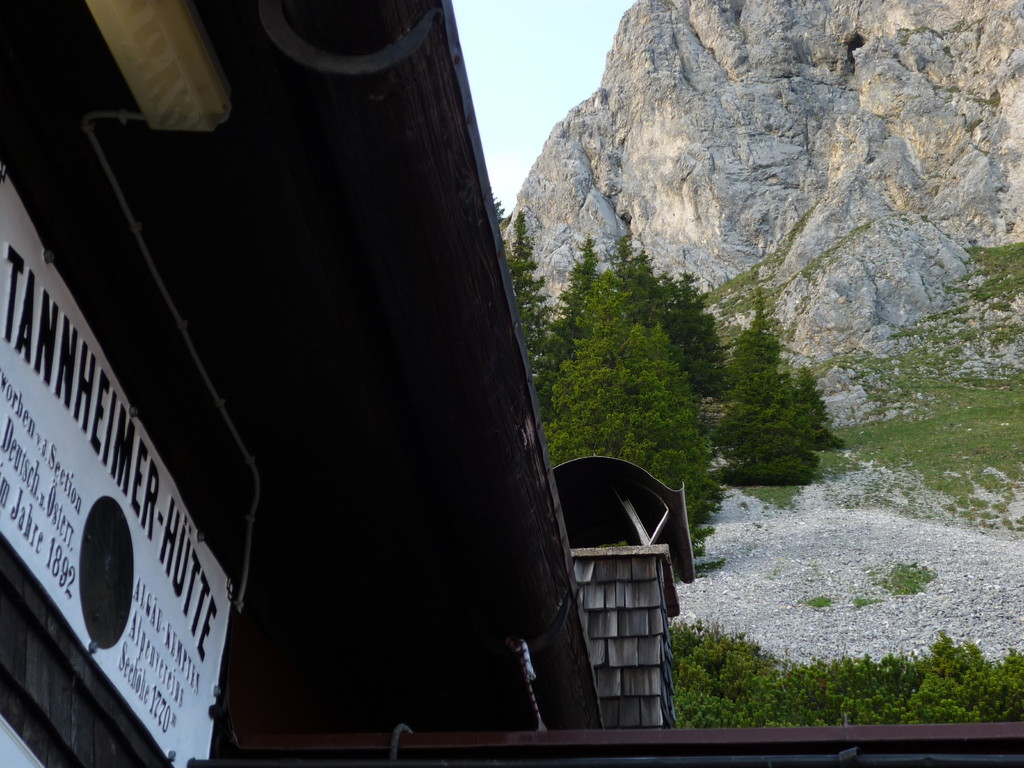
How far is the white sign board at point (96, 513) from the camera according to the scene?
1236 mm

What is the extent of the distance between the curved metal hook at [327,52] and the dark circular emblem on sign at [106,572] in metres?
0.71

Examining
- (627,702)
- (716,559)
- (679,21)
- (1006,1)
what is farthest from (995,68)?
(627,702)

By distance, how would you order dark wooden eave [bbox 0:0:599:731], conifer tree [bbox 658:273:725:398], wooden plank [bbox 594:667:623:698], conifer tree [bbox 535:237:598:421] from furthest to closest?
conifer tree [bbox 658:273:725:398], conifer tree [bbox 535:237:598:421], wooden plank [bbox 594:667:623:698], dark wooden eave [bbox 0:0:599:731]

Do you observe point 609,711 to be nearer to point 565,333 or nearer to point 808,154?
point 565,333

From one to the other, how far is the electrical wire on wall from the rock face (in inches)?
1559

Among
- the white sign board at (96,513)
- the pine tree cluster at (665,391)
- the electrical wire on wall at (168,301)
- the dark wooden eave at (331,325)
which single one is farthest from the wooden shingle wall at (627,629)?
the pine tree cluster at (665,391)

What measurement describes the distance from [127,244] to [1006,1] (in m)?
61.0

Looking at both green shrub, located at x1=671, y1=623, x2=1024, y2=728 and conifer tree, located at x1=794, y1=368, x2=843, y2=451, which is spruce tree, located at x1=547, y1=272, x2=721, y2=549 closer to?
green shrub, located at x1=671, y1=623, x2=1024, y2=728

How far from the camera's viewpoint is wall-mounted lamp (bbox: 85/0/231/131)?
1219 mm

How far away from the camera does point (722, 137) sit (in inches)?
2272

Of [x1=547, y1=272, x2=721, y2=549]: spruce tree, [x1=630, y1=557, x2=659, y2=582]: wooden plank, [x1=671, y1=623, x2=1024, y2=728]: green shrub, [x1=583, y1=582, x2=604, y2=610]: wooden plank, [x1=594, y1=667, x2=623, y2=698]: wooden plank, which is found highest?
[x1=547, y1=272, x2=721, y2=549]: spruce tree

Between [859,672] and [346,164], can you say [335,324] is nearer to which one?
[346,164]

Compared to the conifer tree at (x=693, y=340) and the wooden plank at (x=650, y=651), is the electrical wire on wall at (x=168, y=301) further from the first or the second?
the conifer tree at (x=693, y=340)

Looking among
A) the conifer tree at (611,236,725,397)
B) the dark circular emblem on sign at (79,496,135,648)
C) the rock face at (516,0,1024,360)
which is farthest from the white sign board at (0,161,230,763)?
the rock face at (516,0,1024,360)
